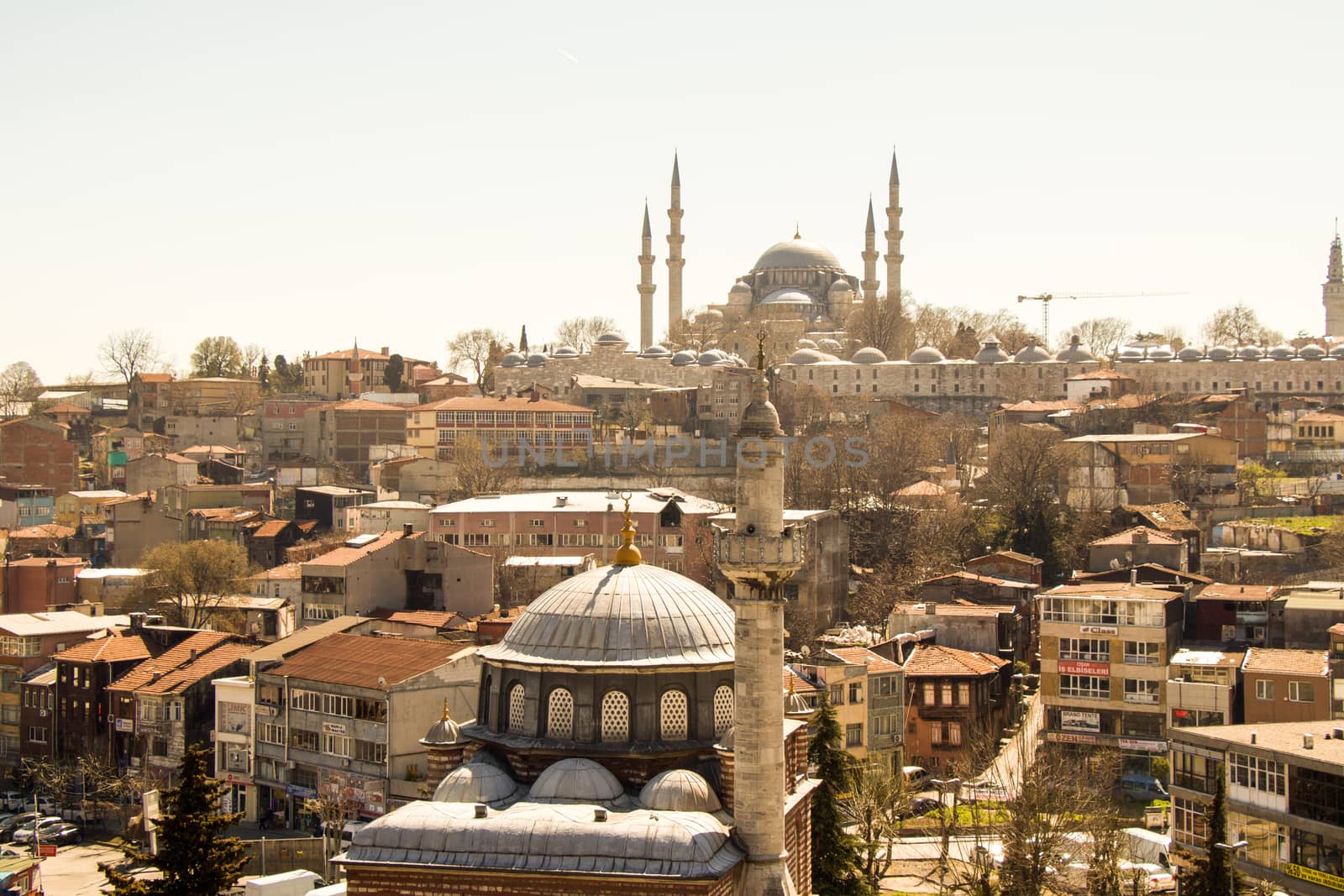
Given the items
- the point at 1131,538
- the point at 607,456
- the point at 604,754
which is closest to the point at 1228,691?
the point at 1131,538

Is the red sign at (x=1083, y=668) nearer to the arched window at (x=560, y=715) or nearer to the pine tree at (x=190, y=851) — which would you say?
the arched window at (x=560, y=715)

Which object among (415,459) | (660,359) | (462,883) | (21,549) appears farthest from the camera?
(660,359)

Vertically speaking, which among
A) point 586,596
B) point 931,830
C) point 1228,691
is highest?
point 586,596

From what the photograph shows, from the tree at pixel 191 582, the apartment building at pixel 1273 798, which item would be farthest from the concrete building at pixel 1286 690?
the tree at pixel 191 582

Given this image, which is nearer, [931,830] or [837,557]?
[931,830]

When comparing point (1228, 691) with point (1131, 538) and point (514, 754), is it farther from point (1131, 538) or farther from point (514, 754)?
point (514, 754)

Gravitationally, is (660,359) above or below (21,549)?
above
